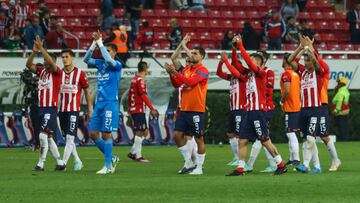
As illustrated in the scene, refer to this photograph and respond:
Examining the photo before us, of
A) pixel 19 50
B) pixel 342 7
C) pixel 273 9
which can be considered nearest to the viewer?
pixel 19 50

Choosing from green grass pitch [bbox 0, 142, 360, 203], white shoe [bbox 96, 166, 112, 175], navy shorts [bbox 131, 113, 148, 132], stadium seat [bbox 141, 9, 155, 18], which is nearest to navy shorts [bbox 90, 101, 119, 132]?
white shoe [bbox 96, 166, 112, 175]

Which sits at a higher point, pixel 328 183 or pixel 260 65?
pixel 260 65

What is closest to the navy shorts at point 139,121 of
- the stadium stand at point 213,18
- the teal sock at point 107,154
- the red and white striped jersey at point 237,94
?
the red and white striped jersey at point 237,94

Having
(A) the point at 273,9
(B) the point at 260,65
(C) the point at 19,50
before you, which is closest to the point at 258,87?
(B) the point at 260,65

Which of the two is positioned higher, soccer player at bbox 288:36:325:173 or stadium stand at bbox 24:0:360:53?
stadium stand at bbox 24:0:360:53

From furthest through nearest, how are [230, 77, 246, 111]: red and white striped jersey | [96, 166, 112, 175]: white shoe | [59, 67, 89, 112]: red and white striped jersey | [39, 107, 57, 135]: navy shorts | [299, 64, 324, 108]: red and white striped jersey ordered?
[230, 77, 246, 111]: red and white striped jersey < [59, 67, 89, 112]: red and white striped jersey < [39, 107, 57, 135]: navy shorts < [299, 64, 324, 108]: red and white striped jersey < [96, 166, 112, 175]: white shoe

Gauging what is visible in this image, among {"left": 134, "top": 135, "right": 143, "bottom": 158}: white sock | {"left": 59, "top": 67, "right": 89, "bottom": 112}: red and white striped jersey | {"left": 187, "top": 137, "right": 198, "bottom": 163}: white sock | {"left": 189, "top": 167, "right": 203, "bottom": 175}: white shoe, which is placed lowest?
{"left": 134, "top": 135, "right": 143, "bottom": 158}: white sock

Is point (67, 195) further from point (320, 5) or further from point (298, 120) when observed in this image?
point (320, 5)

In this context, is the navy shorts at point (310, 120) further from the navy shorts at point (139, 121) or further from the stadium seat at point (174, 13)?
the stadium seat at point (174, 13)

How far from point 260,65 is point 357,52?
61.4 feet

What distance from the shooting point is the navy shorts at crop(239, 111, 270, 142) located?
21.8m

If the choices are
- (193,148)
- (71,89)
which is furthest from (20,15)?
(193,148)

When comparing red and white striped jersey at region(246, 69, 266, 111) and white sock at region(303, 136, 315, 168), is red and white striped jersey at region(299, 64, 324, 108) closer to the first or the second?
white sock at region(303, 136, 315, 168)

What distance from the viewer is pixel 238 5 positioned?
44938mm
